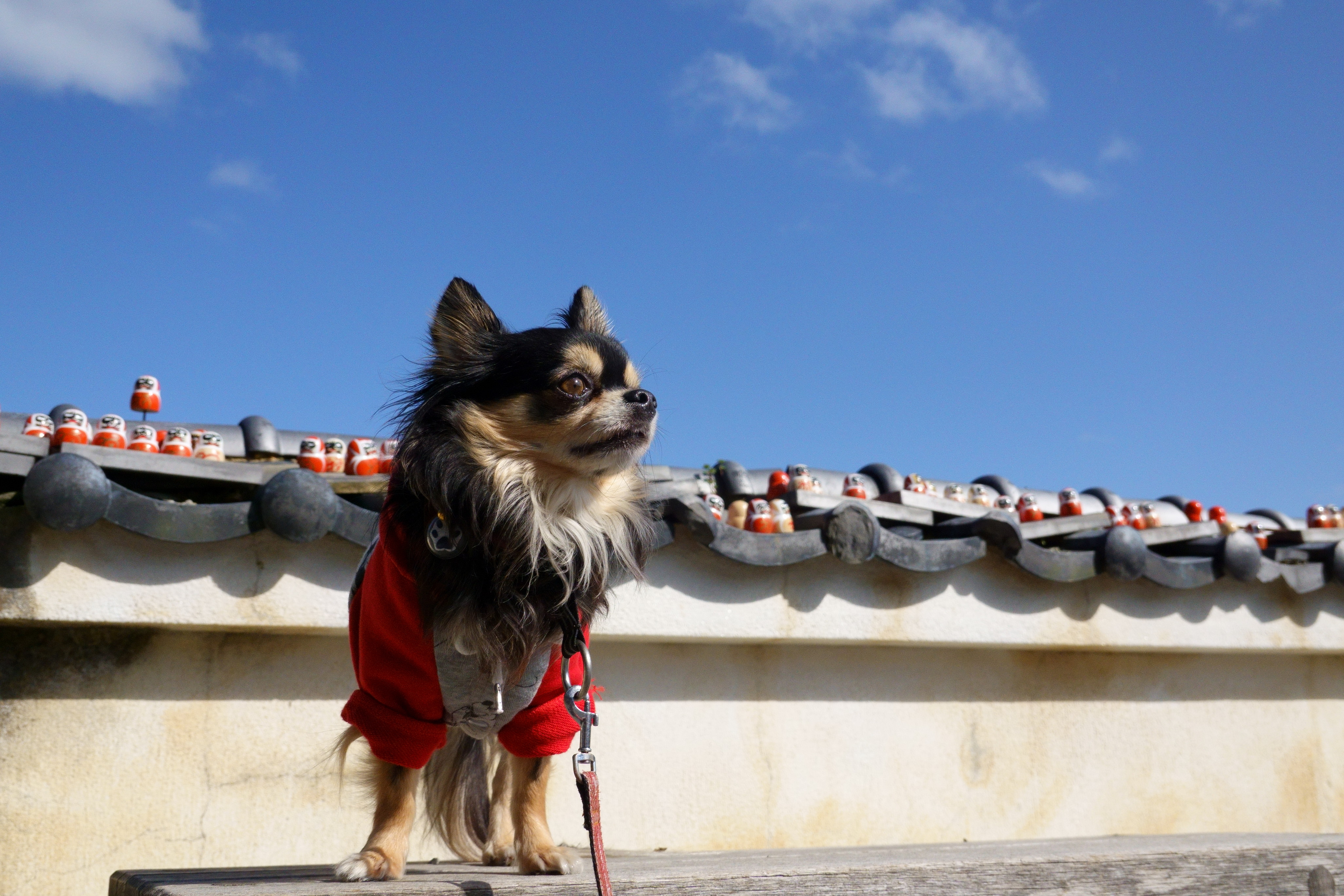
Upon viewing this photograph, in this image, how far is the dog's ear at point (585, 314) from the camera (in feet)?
9.67

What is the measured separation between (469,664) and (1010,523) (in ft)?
10.2

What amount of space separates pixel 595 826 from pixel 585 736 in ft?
0.79

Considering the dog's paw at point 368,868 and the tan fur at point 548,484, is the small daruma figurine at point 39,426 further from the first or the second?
the dog's paw at point 368,868

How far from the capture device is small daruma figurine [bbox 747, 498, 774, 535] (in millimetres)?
4605

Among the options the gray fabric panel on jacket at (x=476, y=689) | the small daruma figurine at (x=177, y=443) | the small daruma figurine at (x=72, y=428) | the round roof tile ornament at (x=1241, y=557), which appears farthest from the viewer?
the round roof tile ornament at (x=1241, y=557)

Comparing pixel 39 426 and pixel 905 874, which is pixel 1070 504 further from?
pixel 39 426

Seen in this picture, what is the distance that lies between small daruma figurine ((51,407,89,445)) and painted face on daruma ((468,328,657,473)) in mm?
1951

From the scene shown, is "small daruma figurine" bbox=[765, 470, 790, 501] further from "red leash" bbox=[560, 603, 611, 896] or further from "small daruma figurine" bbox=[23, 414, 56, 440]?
"small daruma figurine" bbox=[23, 414, 56, 440]

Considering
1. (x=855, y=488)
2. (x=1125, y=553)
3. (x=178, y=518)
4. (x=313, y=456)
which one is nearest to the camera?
(x=178, y=518)

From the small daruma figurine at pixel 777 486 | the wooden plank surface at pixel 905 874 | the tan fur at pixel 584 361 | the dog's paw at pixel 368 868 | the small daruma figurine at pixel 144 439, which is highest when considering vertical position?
the small daruma figurine at pixel 144 439

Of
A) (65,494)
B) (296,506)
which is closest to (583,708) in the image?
(296,506)

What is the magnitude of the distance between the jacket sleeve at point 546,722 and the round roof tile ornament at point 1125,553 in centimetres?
332

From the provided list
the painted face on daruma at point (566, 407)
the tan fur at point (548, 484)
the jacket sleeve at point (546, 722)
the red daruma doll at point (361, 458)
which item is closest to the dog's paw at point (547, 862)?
the jacket sleeve at point (546, 722)

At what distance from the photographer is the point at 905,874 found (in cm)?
224
